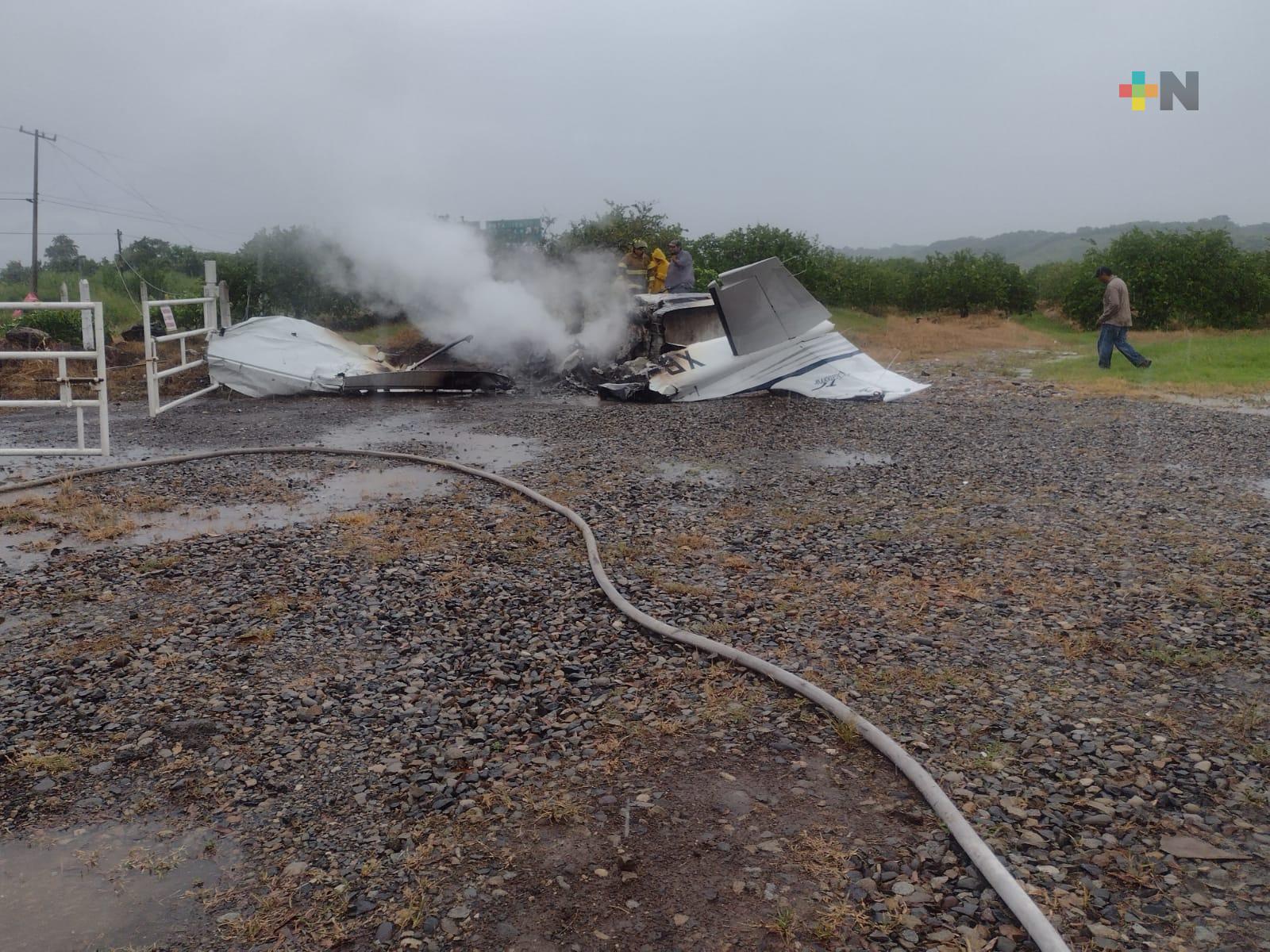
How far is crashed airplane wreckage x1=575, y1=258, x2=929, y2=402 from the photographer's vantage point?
13.2 meters

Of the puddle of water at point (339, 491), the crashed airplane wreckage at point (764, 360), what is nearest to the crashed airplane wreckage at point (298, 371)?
the crashed airplane wreckage at point (764, 360)

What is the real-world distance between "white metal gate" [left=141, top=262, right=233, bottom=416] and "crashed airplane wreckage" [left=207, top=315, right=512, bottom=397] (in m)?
0.32

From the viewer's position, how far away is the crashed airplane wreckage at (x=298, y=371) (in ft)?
45.0

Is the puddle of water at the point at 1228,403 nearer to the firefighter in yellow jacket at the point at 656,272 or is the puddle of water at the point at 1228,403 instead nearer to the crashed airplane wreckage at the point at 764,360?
the crashed airplane wreckage at the point at 764,360

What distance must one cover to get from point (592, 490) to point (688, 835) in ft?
15.6

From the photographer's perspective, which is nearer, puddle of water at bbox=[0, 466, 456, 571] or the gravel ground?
the gravel ground

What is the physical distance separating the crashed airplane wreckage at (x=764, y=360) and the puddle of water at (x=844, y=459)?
3747mm

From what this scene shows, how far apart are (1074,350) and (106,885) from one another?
2184 centimetres

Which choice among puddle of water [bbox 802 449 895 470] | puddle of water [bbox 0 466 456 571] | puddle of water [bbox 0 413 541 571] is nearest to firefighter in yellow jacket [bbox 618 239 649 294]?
puddle of water [bbox 0 413 541 571]

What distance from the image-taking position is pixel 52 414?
1219cm

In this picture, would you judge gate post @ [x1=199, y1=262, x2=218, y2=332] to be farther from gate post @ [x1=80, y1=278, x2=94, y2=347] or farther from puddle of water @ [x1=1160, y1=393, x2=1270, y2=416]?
puddle of water @ [x1=1160, y1=393, x2=1270, y2=416]

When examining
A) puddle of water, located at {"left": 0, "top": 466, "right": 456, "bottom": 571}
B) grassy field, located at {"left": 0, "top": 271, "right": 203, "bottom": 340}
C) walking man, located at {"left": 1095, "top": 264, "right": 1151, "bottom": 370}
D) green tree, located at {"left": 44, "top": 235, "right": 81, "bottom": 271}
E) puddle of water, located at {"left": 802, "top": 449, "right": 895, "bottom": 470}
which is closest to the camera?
puddle of water, located at {"left": 0, "top": 466, "right": 456, "bottom": 571}

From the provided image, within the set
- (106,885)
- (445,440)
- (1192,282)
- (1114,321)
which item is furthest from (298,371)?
(1192,282)

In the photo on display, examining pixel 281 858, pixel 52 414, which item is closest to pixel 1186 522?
pixel 281 858
